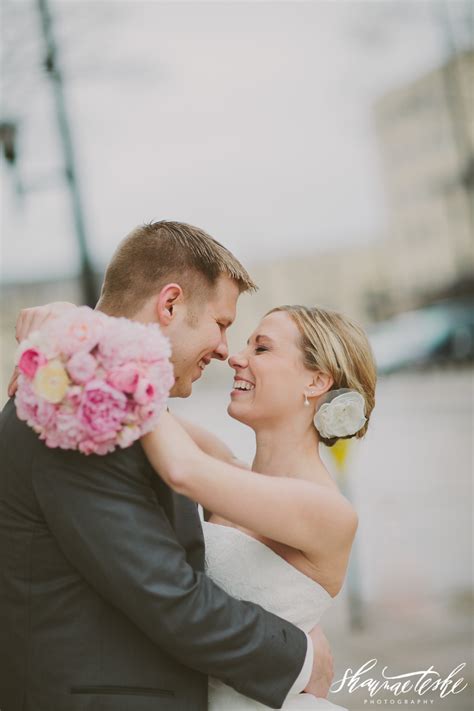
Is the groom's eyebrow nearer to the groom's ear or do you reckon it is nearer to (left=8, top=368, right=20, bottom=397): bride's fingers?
the groom's ear

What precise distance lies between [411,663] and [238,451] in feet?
31.2

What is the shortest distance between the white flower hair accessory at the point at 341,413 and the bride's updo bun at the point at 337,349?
0.23ft

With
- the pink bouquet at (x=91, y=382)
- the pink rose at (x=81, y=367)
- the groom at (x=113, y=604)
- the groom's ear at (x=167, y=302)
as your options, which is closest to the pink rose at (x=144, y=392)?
the pink bouquet at (x=91, y=382)

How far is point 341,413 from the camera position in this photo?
2.86m

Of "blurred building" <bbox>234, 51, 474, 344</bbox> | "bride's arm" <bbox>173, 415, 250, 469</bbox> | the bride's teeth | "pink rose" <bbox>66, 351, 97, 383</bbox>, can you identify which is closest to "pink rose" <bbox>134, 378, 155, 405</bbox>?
"pink rose" <bbox>66, 351, 97, 383</bbox>

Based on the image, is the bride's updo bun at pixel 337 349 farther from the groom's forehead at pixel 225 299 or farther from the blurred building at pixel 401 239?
the blurred building at pixel 401 239

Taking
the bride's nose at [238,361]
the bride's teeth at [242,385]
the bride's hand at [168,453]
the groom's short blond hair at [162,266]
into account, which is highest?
the groom's short blond hair at [162,266]

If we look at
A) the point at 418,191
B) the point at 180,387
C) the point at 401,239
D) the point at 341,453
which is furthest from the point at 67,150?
the point at 418,191

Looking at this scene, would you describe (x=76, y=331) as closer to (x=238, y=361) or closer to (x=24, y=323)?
(x=24, y=323)

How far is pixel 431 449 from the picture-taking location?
14.6 m

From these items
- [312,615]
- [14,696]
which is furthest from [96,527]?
[312,615]

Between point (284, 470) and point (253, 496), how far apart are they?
561 millimetres

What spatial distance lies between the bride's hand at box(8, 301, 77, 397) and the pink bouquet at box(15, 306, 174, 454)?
1.12ft

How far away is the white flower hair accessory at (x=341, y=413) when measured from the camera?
2.86 m
